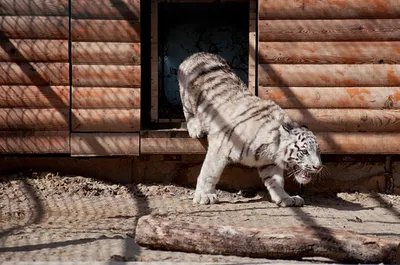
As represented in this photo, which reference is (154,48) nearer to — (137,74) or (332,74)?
(137,74)

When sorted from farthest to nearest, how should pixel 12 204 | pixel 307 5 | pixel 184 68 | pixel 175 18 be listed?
pixel 175 18
pixel 184 68
pixel 307 5
pixel 12 204

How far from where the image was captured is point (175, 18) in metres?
8.57

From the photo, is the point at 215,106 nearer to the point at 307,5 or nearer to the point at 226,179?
the point at 226,179

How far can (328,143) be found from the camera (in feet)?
19.2

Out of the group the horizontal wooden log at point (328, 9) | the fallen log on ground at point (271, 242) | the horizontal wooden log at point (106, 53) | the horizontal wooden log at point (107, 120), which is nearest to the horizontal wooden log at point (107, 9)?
the horizontal wooden log at point (106, 53)

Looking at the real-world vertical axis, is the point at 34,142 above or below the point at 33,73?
below

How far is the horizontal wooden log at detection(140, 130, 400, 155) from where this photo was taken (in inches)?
230

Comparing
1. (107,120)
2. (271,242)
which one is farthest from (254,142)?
(271,242)

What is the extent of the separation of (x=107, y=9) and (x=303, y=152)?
2.12 m

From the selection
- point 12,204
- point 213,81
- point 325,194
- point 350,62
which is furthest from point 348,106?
point 12,204

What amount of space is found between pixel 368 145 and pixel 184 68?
6.20 feet

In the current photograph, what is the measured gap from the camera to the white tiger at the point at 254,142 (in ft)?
17.9

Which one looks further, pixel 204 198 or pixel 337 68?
pixel 337 68

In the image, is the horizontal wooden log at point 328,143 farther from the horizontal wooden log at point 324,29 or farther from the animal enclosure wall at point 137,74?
the horizontal wooden log at point 324,29
